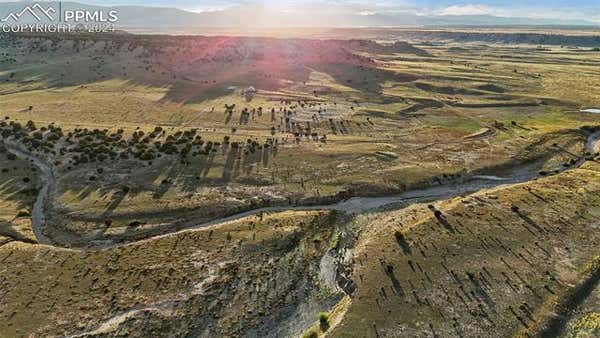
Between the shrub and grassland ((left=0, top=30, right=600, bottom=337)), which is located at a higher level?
grassland ((left=0, top=30, right=600, bottom=337))

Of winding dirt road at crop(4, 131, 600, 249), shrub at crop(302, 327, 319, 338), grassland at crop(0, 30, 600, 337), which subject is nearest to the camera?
shrub at crop(302, 327, 319, 338)

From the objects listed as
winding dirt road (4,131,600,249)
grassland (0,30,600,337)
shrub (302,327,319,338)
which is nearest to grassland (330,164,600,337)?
grassland (0,30,600,337)

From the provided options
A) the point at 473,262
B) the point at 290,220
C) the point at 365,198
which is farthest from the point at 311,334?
the point at 365,198

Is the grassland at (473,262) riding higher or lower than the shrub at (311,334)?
higher

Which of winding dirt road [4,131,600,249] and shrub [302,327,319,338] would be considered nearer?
shrub [302,327,319,338]

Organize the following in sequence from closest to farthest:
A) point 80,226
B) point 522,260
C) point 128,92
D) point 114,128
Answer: point 522,260 < point 80,226 < point 114,128 < point 128,92


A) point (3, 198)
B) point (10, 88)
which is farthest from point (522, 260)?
point (10, 88)

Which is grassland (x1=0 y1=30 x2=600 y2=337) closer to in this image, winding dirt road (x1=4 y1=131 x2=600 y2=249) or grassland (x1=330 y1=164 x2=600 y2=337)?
grassland (x1=330 y1=164 x2=600 y2=337)

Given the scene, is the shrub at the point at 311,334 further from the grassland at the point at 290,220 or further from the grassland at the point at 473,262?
the grassland at the point at 473,262

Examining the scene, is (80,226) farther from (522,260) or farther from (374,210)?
(522,260)

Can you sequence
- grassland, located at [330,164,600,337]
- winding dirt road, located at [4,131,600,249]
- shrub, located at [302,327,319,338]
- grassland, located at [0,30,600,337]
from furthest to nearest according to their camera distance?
winding dirt road, located at [4,131,600,249], grassland, located at [0,30,600,337], grassland, located at [330,164,600,337], shrub, located at [302,327,319,338]

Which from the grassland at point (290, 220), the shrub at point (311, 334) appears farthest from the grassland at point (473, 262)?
the shrub at point (311, 334)
